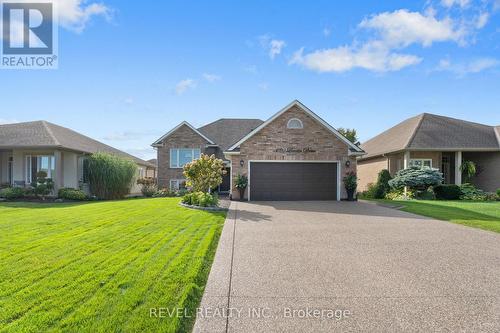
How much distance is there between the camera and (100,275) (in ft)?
14.2

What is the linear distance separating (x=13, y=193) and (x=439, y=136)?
28.0m

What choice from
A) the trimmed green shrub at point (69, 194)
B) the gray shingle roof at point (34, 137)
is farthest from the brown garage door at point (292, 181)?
the gray shingle roof at point (34, 137)

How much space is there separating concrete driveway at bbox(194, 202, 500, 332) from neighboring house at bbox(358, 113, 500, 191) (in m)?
14.5

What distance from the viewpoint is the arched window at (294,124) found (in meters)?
17.1

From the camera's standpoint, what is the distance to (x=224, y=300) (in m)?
3.72

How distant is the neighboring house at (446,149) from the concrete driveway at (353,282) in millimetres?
14450

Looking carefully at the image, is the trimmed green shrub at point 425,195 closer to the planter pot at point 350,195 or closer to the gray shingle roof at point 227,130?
the planter pot at point 350,195

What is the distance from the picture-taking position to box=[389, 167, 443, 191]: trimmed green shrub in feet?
61.0

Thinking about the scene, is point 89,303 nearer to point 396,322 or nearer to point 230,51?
point 396,322

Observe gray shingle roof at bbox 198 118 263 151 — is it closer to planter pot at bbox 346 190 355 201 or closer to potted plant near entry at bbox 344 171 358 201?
potted plant near entry at bbox 344 171 358 201

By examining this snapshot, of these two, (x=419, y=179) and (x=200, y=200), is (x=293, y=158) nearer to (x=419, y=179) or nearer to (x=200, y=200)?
(x=200, y=200)

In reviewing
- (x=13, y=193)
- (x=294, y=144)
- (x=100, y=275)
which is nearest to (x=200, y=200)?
(x=294, y=144)

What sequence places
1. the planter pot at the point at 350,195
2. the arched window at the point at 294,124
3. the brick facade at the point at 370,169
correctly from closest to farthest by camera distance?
the planter pot at the point at 350,195 < the arched window at the point at 294,124 < the brick facade at the point at 370,169

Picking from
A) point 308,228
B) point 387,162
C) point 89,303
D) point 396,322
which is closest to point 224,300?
point 89,303
